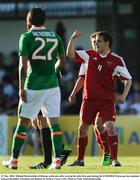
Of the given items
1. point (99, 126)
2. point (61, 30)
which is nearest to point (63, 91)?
point (61, 30)

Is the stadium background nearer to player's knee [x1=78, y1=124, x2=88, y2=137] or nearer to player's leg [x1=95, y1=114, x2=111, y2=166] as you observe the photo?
player's leg [x1=95, y1=114, x2=111, y2=166]

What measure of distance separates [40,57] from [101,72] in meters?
1.42

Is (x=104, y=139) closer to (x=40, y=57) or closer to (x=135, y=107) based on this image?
(x=40, y=57)

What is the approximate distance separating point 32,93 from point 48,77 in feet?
1.03

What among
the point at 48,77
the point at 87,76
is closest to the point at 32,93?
the point at 48,77

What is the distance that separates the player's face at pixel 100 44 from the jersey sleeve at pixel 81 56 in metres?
0.20

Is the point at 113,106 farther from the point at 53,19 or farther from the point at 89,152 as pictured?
the point at 53,19

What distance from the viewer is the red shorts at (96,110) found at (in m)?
12.4

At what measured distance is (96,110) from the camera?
40.9ft

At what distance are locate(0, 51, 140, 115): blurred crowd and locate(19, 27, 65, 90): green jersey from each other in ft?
29.5

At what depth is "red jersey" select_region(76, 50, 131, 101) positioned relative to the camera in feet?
40.4

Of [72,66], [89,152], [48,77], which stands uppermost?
[48,77]

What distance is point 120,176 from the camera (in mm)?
9898

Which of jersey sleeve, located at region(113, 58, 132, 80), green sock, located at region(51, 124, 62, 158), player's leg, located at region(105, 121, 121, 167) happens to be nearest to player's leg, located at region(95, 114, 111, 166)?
player's leg, located at region(105, 121, 121, 167)
